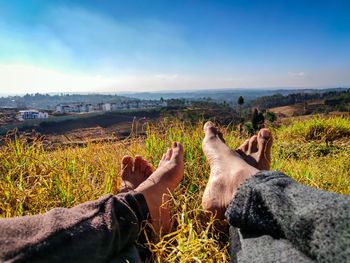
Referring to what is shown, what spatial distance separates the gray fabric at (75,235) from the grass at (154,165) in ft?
0.65

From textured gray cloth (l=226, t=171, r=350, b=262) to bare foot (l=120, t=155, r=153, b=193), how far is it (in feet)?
3.05

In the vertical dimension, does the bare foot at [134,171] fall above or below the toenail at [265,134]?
below

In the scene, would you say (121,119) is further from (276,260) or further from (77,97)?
(77,97)

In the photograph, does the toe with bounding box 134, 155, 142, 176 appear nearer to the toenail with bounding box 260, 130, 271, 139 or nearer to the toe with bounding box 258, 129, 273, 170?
the toe with bounding box 258, 129, 273, 170

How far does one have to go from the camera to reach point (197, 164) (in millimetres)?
1797

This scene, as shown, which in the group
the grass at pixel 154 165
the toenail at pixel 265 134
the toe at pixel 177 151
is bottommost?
the grass at pixel 154 165

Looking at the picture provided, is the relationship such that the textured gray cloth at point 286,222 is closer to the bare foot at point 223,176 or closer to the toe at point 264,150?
the bare foot at point 223,176

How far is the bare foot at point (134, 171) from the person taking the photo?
160cm

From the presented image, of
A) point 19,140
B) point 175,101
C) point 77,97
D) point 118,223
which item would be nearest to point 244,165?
point 118,223

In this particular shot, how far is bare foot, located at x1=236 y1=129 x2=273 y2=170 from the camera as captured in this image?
1.70m

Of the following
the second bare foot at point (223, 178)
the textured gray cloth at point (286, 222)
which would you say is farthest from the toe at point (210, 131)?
the textured gray cloth at point (286, 222)

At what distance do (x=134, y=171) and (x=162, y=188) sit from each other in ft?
1.52

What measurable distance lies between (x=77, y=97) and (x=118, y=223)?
196m

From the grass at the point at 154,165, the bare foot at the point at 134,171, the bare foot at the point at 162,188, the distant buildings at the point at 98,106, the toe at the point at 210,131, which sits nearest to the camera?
the grass at the point at 154,165
